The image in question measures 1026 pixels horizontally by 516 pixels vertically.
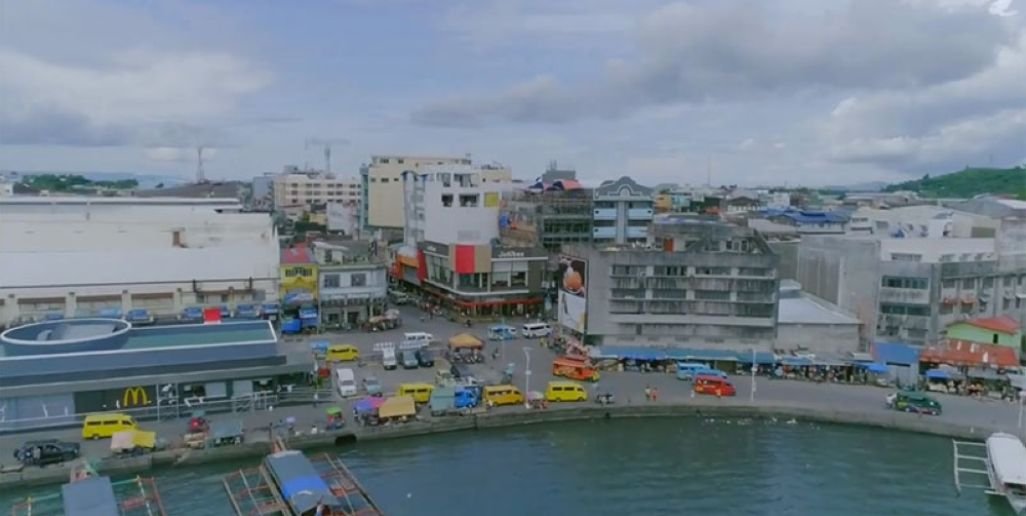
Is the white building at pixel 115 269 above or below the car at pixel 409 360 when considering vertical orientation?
above

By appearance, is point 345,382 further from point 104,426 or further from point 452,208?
point 452,208

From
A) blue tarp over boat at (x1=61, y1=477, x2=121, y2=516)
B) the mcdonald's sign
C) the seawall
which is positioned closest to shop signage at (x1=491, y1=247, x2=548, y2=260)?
the seawall

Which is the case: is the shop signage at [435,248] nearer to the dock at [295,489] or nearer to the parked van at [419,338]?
the parked van at [419,338]

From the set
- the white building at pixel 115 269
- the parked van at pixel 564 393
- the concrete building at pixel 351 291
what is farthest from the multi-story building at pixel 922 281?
the white building at pixel 115 269

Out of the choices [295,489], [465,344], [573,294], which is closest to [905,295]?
[573,294]

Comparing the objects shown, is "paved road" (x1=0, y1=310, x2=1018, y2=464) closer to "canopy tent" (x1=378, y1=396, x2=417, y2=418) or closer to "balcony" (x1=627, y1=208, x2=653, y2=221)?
"canopy tent" (x1=378, y1=396, x2=417, y2=418)

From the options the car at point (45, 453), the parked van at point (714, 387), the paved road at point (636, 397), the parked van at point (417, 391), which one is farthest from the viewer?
the parked van at point (714, 387)
